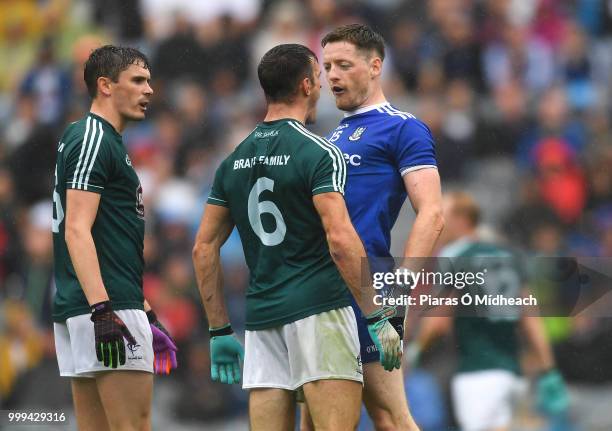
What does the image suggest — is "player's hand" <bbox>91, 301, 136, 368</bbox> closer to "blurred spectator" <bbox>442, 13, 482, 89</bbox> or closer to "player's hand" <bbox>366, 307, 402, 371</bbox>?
"player's hand" <bbox>366, 307, 402, 371</bbox>

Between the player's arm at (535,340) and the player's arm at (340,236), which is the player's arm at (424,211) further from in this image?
the player's arm at (535,340)

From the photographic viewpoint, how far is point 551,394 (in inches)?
340

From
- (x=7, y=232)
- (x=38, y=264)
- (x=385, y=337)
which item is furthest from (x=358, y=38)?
(x=7, y=232)

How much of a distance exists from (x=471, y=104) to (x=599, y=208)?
4.89ft

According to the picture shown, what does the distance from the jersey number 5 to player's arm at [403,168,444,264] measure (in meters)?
0.66

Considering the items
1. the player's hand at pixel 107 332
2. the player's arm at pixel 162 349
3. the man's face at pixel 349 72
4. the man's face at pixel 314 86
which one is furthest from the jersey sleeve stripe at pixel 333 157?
the player's arm at pixel 162 349

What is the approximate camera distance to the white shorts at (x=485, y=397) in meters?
8.59

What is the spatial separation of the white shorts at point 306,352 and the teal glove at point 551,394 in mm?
3805

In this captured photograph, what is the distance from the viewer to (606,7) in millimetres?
11258

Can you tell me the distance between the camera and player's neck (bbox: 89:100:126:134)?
5625 millimetres

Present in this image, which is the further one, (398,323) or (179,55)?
(179,55)

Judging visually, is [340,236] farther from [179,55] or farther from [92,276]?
[179,55]

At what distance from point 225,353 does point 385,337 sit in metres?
0.91

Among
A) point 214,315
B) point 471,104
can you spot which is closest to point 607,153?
point 471,104
